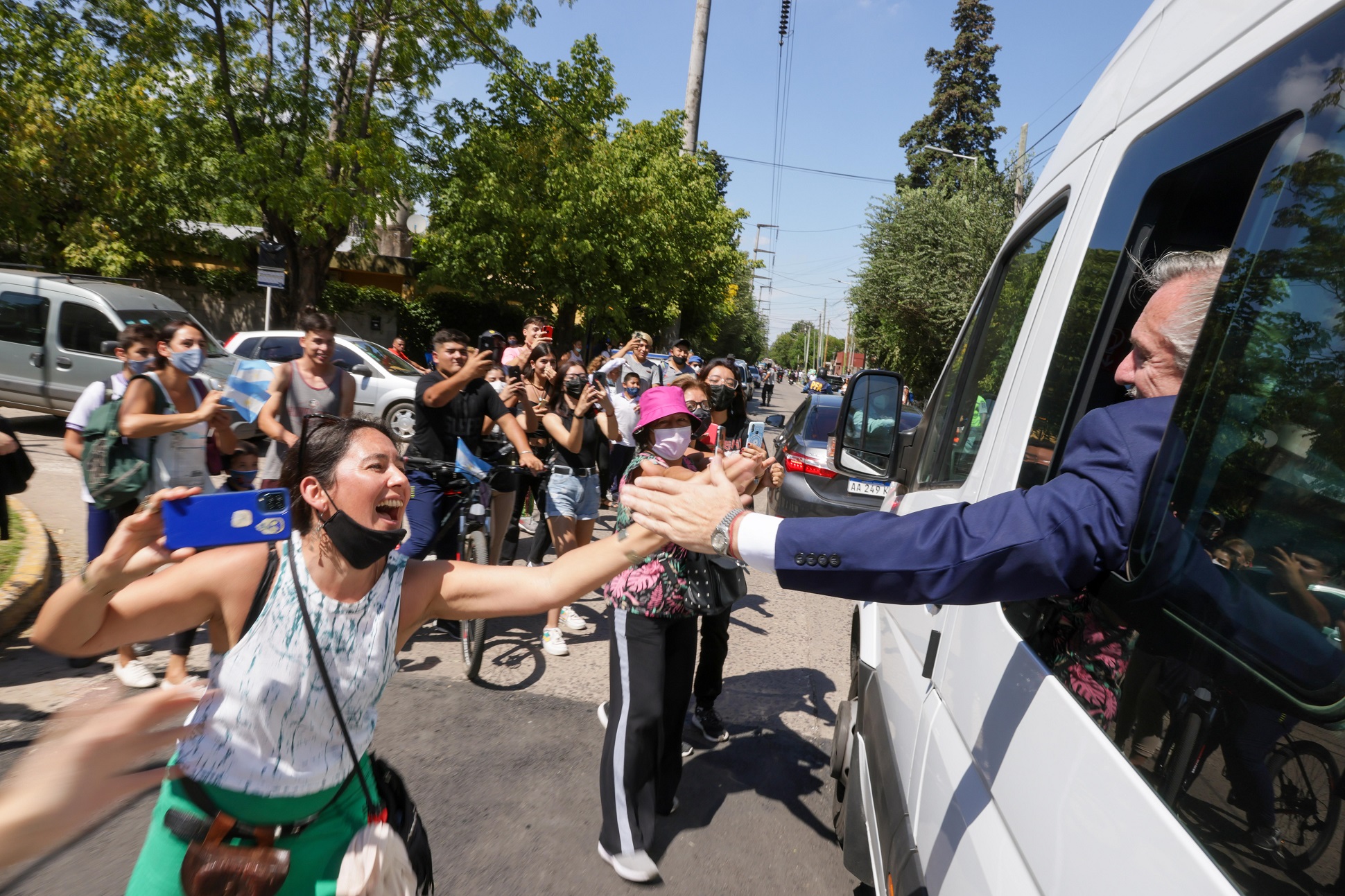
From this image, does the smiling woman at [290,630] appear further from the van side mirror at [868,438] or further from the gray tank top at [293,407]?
the gray tank top at [293,407]

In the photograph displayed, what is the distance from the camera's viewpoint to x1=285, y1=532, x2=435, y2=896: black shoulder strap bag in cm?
192

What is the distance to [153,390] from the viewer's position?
4.32 m

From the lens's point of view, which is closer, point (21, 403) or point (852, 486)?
point (852, 486)

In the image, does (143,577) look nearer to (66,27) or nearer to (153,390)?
(153,390)

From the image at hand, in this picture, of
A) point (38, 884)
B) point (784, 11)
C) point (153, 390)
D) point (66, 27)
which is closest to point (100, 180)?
point (66, 27)

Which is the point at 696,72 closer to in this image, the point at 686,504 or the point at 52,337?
the point at 52,337

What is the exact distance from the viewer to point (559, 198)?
2162 cm

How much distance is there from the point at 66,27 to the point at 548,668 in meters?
21.7

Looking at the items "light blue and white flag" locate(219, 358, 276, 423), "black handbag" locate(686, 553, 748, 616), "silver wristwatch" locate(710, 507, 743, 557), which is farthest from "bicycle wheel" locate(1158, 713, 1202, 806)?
"light blue and white flag" locate(219, 358, 276, 423)

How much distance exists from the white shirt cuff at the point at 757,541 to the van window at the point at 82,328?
39.1ft

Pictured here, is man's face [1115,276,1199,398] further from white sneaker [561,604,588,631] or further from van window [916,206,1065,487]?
white sneaker [561,604,588,631]

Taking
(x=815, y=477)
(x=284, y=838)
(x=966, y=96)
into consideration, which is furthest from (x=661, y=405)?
(x=966, y=96)

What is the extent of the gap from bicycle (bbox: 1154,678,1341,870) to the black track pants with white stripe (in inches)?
91.1

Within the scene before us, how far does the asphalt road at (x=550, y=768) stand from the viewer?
330 cm
